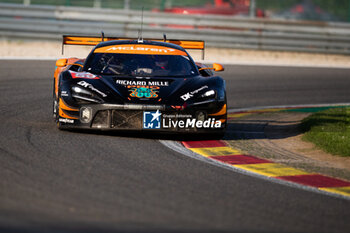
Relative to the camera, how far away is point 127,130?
8078 millimetres

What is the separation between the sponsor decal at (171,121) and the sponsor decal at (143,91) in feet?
0.91

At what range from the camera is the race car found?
8.05m

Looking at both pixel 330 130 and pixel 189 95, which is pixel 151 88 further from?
pixel 330 130

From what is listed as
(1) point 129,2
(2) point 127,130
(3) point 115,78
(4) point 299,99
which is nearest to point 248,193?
(2) point 127,130

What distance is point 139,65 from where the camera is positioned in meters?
9.27

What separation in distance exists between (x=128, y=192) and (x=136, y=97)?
266 centimetres

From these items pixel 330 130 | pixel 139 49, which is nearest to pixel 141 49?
pixel 139 49

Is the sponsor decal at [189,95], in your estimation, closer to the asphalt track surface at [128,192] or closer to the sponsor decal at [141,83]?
the sponsor decal at [141,83]

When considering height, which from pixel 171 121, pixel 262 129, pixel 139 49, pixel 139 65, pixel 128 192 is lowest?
pixel 262 129

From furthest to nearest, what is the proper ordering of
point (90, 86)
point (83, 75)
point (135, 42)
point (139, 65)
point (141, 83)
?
point (135, 42) < point (139, 65) < point (83, 75) < point (141, 83) < point (90, 86)

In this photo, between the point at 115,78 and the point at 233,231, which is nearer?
the point at 233,231

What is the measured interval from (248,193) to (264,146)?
2.88 metres

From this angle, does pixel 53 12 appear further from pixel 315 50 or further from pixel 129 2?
pixel 315 50

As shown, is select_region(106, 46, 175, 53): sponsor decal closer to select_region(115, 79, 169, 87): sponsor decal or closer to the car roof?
the car roof
